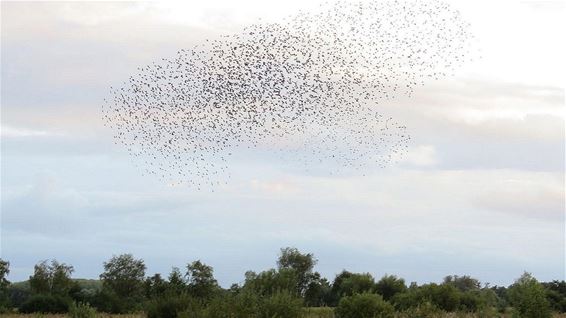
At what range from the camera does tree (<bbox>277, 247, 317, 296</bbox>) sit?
9856cm

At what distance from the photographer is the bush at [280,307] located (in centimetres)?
4169

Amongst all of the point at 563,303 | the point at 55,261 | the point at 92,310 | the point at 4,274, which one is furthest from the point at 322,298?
the point at 92,310

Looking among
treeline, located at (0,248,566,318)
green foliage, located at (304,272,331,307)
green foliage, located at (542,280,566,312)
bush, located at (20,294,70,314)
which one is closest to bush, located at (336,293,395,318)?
treeline, located at (0,248,566,318)

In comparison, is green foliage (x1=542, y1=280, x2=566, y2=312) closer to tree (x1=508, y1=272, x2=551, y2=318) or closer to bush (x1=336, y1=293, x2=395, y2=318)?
tree (x1=508, y1=272, x2=551, y2=318)

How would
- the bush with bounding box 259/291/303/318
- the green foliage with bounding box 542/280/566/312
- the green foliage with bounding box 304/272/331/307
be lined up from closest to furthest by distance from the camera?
the bush with bounding box 259/291/303/318
the green foliage with bounding box 542/280/566/312
the green foliage with bounding box 304/272/331/307

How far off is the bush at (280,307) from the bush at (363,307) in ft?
27.2

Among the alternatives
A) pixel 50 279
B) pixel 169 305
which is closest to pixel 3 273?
pixel 50 279

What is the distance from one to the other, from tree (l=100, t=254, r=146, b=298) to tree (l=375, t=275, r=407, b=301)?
3258cm

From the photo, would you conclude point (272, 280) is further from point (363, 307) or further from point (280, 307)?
point (280, 307)

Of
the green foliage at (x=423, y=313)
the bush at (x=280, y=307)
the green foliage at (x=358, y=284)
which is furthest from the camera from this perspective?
the green foliage at (x=358, y=284)

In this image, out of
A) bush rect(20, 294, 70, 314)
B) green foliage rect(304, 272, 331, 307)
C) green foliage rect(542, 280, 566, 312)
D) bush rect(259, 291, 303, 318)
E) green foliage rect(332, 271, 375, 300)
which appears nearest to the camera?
bush rect(259, 291, 303, 318)

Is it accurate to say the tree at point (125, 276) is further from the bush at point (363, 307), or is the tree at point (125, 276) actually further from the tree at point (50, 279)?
the bush at point (363, 307)

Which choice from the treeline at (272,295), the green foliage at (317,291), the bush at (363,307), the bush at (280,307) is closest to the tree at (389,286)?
the treeline at (272,295)

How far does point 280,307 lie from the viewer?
42.1 meters
